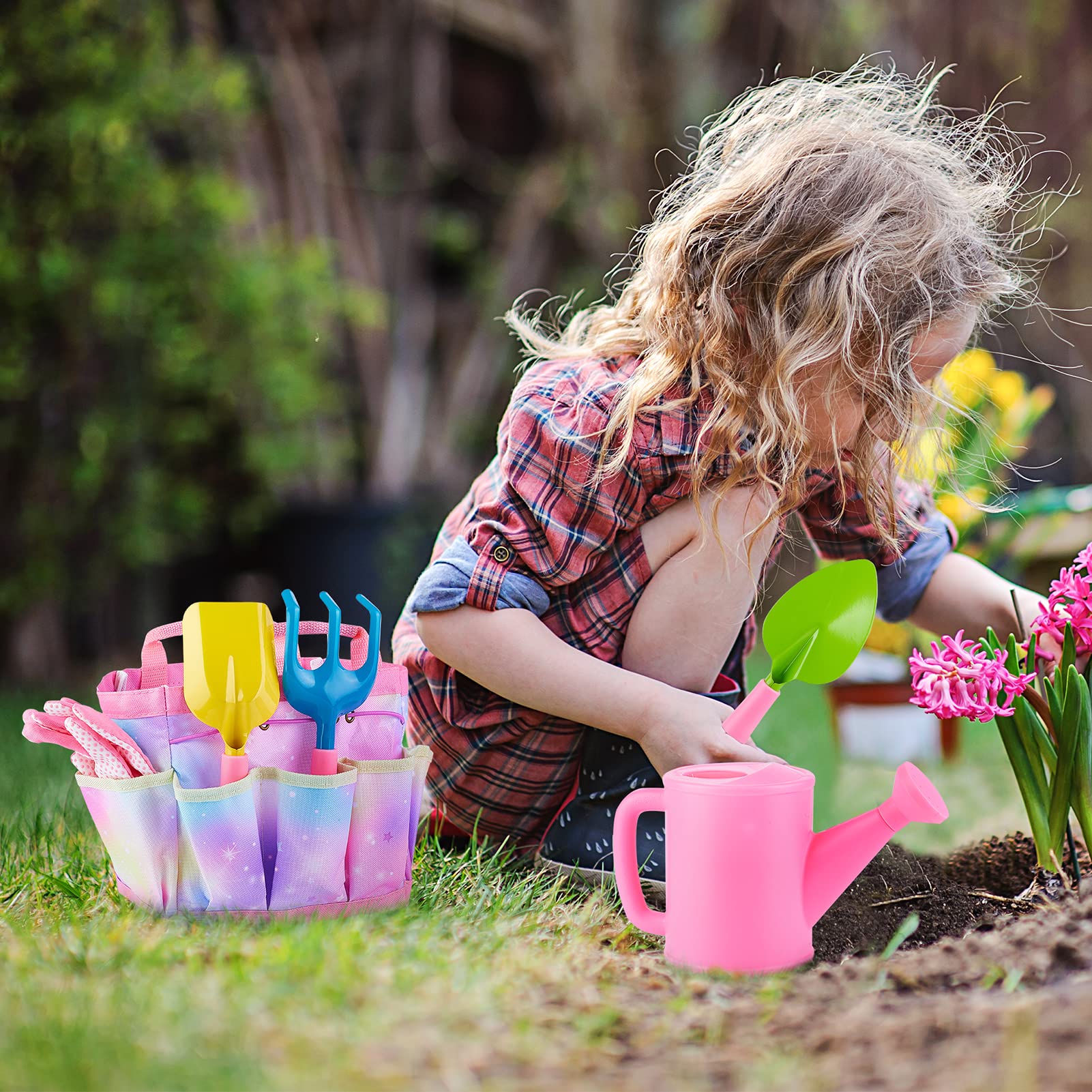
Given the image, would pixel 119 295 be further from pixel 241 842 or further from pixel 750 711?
pixel 750 711

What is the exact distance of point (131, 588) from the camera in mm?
3074

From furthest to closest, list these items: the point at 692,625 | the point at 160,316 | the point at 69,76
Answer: the point at 160,316, the point at 69,76, the point at 692,625

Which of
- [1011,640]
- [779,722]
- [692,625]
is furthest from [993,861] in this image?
[779,722]

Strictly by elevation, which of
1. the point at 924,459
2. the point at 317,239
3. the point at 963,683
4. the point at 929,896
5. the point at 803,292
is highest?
the point at 317,239

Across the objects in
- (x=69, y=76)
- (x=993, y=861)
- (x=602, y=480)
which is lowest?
(x=993, y=861)

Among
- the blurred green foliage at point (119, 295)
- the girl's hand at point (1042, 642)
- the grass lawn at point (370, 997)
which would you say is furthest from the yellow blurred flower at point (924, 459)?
the blurred green foliage at point (119, 295)

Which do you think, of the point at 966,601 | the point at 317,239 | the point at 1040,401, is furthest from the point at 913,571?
the point at 317,239

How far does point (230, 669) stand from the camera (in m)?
0.94

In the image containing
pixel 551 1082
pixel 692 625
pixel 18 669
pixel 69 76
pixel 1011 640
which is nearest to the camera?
pixel 551 1082

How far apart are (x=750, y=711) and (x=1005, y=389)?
124cm

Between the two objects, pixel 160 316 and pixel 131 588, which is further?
pixel 131 588

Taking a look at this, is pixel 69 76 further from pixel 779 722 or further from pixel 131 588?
pixel 779 722

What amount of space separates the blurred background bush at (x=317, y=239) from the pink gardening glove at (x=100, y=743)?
4.99ft

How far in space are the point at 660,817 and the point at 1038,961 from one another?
0.43 metres
